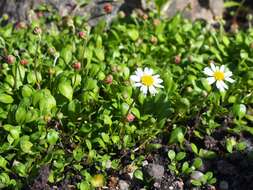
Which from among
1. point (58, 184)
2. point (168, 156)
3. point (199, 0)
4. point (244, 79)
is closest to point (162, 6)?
point (199, 0)

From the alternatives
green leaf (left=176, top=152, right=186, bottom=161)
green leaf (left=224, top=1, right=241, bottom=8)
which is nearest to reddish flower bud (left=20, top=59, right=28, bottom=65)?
green leaf (left=176, top=152, right=186, bottom=161)

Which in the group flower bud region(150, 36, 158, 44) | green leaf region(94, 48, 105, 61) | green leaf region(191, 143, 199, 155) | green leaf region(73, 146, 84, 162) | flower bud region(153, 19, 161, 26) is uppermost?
flower bud region(153, 19, 161, 26)

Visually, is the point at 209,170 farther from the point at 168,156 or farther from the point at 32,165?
the point at 32,165

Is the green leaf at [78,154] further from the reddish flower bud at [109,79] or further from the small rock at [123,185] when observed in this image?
the reddish flower bud at [109,79]

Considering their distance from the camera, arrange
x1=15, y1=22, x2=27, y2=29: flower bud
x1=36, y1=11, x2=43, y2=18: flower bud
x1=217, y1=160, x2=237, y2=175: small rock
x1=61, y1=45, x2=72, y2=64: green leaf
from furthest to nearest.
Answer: x1=36, y1=11, x2=43, y2=18: flower bud, x1=15, y1=22, x2=27, y2=29: flower bud, x1=61, y1=45, x2=72, y2=64: green leaf, x1=217, y1=160, x2=237, y2=175: small rock

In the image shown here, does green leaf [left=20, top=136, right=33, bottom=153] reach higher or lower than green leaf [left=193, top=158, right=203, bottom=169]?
lower

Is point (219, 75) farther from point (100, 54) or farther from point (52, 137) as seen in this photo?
point (52, 137)

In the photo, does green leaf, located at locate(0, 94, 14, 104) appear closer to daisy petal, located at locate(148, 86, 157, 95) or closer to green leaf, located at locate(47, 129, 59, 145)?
green leaf, located at locate(47, 129, 59, 145)
